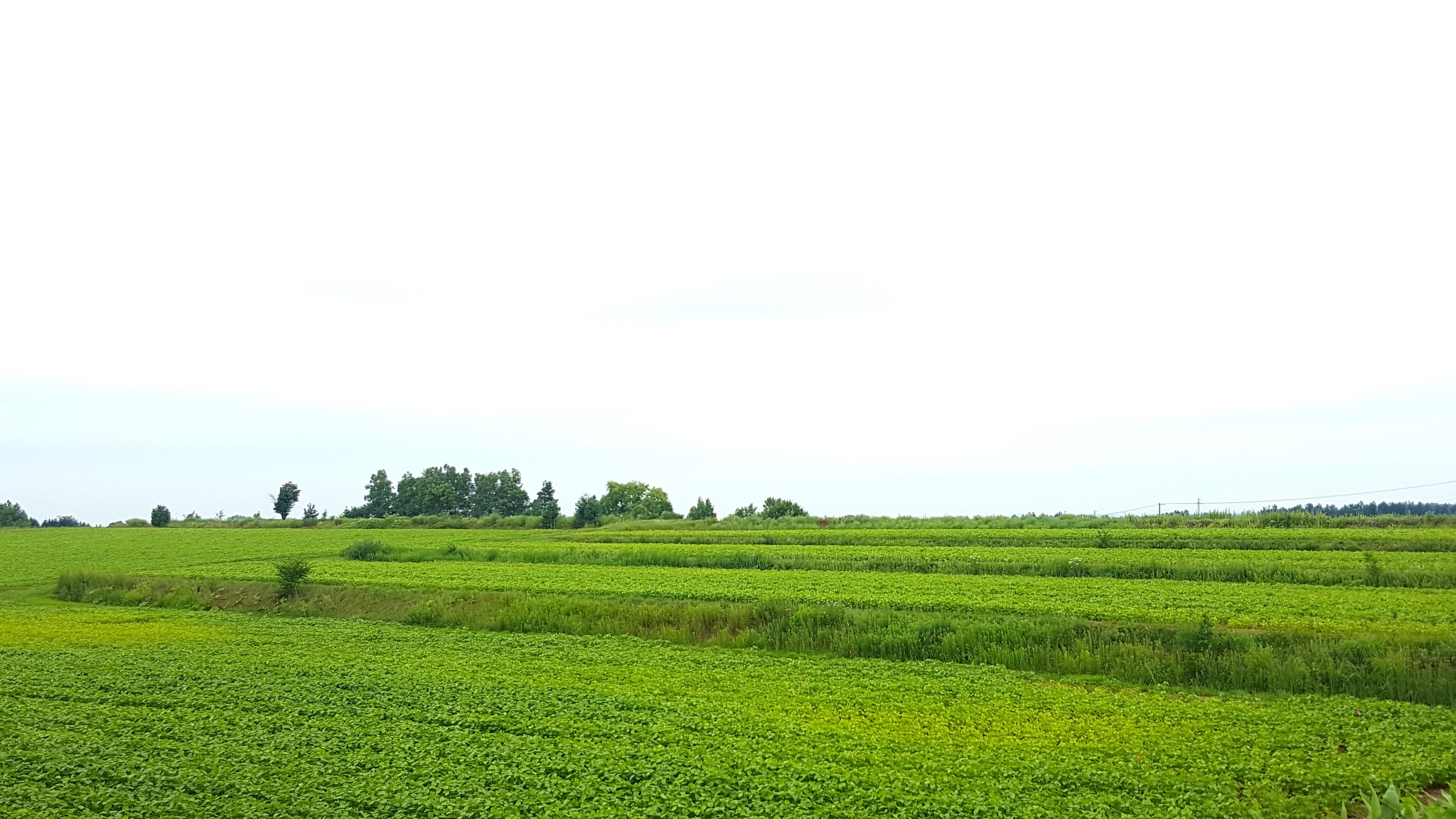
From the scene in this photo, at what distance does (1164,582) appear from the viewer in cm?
2394

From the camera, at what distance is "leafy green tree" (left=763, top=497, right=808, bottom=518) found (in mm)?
74562

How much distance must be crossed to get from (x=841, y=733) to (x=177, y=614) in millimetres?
22221

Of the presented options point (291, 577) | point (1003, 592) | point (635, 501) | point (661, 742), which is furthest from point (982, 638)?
point (635, 501)

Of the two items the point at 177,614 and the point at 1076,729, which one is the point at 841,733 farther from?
the point at 177,614

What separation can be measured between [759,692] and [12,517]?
11233 cm

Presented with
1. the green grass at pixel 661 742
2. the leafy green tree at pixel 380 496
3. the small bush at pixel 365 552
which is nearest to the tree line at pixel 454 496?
the leafy green tree at pixel 380 496

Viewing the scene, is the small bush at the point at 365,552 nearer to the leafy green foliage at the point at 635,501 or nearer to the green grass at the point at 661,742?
the green grass at the point at 661,742

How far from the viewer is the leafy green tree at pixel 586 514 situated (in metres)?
82.2

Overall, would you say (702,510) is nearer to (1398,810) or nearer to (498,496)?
(498,496)

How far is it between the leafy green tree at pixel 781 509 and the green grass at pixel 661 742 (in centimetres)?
5847

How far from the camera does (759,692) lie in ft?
45.4

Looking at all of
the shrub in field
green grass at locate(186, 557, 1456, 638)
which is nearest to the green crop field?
green grass at locate(186, 557, 1456, 638)

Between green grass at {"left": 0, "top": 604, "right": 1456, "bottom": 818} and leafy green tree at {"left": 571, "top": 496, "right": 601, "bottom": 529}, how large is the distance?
6601 cm

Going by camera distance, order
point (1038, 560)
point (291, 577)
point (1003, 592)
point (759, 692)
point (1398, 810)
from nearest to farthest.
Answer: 1. point (1398, 810)
2. point (759, 692)
3. point (1003, 592)
4. point (291, 577)
5. point (1038, 560)
